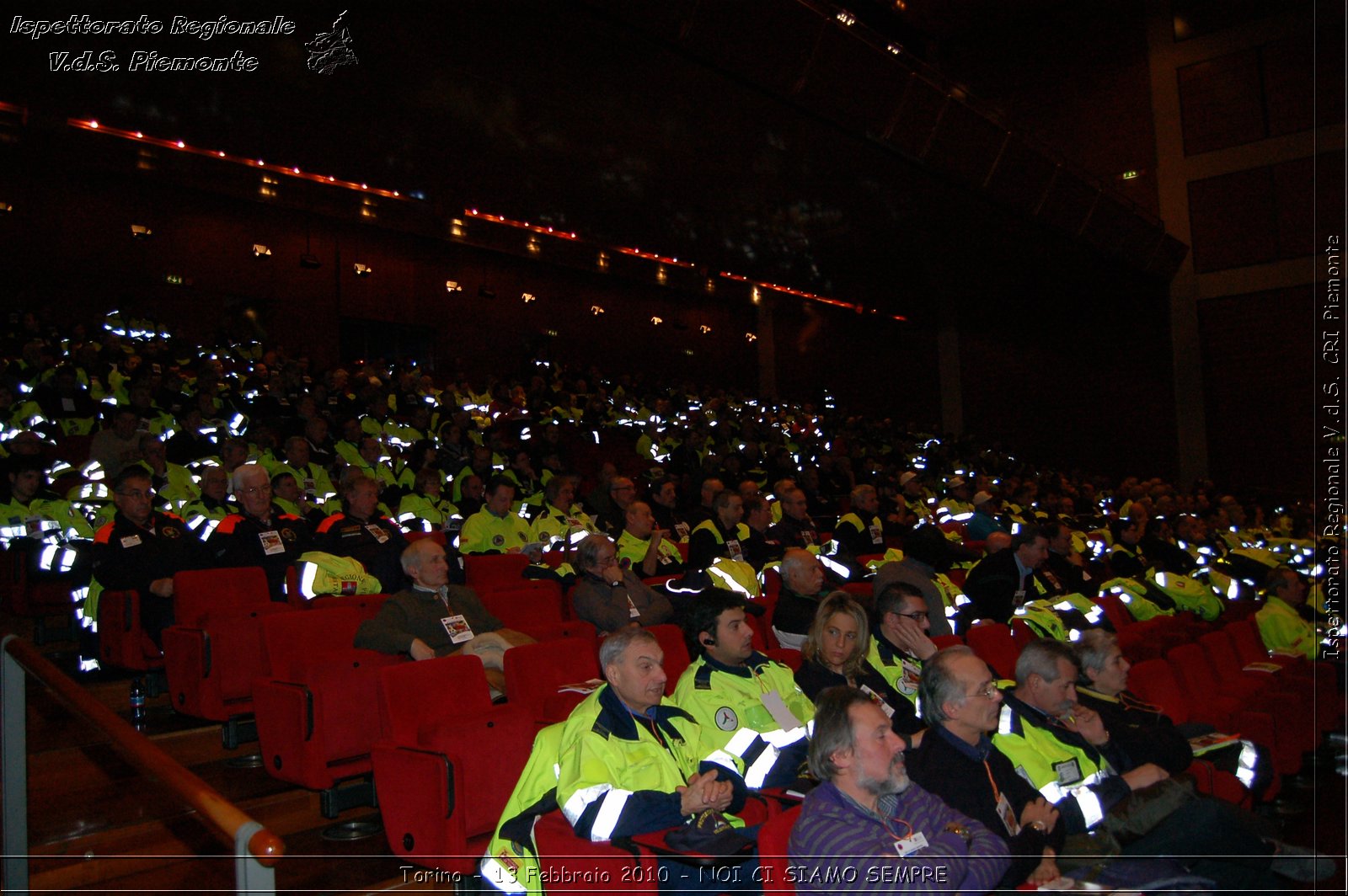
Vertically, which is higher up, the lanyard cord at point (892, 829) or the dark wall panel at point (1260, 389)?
the dark wall panel at point (1260, 389)

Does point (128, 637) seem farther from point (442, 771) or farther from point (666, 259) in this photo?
point (666, 259)

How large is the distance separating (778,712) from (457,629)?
1404 millimetres

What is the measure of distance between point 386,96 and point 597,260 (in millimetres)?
7297

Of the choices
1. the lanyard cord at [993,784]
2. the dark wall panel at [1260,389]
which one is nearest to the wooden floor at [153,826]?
the lanyard cord at [993,784]

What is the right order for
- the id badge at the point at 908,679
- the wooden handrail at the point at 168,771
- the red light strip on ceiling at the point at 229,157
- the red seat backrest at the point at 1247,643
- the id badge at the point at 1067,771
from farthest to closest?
the red light strip on ceiling at the point at 229,157, the red seat backrest at the point at 1247,643, the id badge at the point at 908,679, the id badge at the point at 1067,771, the wooden handrail at the point at 168,771

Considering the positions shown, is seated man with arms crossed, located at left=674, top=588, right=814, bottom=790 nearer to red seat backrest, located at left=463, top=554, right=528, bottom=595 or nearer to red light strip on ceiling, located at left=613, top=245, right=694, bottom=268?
red seat backrest, located at left=463, top=554, right=528, bottom=595

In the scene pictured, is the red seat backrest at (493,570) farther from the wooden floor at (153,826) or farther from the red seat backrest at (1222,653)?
the red seat backrest at (1222,653)

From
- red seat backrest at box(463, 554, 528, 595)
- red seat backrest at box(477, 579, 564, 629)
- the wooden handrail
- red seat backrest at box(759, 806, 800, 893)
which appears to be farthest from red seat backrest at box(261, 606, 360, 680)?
red seat backrest at box(759, 806, 800, 893)

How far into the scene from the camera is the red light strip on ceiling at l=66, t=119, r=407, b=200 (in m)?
10.1

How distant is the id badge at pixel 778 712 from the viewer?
2.87m

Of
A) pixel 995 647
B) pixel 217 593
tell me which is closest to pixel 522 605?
pixel 217 593

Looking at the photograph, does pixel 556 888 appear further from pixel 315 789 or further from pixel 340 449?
pixel 340 449

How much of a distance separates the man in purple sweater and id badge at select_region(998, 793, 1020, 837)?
8.5 inches

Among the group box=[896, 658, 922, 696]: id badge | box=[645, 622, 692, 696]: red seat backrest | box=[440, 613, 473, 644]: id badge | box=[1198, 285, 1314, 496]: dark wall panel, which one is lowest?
box=[896, 658, 922, 696]: id badge
